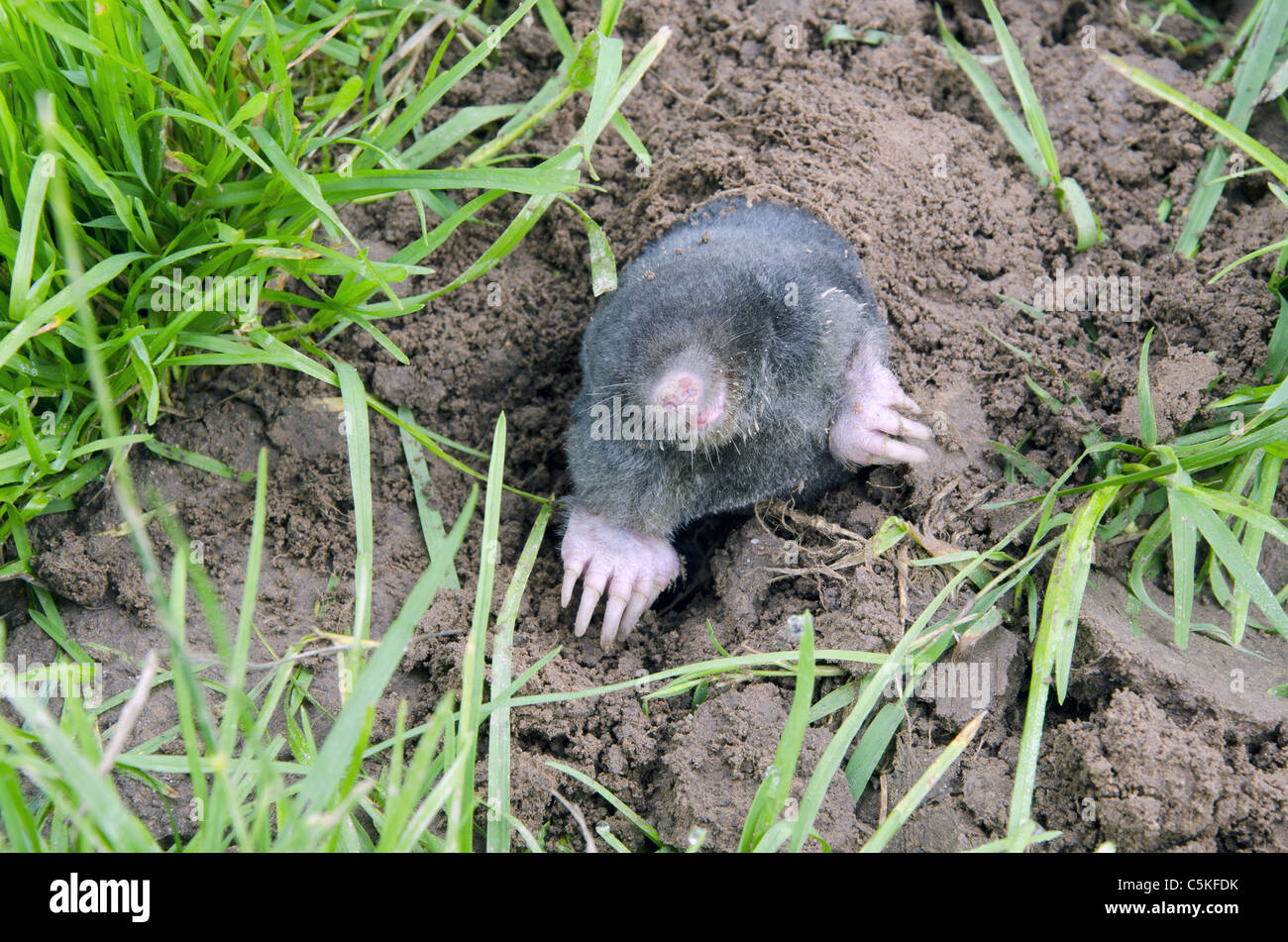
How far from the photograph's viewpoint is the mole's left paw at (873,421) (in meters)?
2.03

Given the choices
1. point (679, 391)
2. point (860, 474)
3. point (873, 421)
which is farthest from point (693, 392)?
point (860, 474)

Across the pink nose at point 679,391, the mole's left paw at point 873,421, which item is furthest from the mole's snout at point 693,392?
the mole's left paw at point 873,421

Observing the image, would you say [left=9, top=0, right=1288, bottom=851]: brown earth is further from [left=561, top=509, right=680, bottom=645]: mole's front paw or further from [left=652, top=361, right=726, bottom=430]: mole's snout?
[left=652, top=361, right=726, bottom=430]: mole's snout

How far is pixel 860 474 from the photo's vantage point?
2.20m

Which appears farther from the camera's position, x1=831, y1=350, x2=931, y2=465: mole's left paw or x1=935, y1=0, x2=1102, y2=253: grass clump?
x1=935, y1=0, x2=1102, y2=253: grass clump

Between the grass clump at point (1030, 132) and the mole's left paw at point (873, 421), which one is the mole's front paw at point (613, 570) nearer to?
the mole's left paw at point (873, 421)

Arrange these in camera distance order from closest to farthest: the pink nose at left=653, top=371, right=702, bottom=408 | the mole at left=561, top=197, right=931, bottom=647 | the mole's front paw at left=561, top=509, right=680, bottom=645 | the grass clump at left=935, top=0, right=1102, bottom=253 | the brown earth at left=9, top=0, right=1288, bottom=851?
the brown earth at left=9, top=0, right=1288, bottom=851 < the pink nose at left=653, top=371, right=702, bottom=408 < the mole at left=561, top=197, right=931, bottom=647 < the mole's front paw at left=561, top=509, right=680, bottom=645 < the grass clump at left=935, top=0, right=1102, bottom=253

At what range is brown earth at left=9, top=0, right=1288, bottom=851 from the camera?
1.70 m

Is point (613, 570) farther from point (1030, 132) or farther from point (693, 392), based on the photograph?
point (1030, 132)

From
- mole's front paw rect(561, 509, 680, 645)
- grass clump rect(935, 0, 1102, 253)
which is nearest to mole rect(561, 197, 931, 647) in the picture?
mole's front paw rect(561, 509, 680, 645)

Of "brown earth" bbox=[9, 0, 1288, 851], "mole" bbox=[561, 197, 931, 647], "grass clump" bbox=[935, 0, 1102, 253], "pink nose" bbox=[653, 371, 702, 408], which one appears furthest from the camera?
"grass clump" bbox=[935, 0, 1102, 253]

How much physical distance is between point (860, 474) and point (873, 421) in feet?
0.62

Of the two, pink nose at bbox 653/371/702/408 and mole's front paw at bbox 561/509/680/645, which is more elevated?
pink nose at bbox 653/371/702/408
